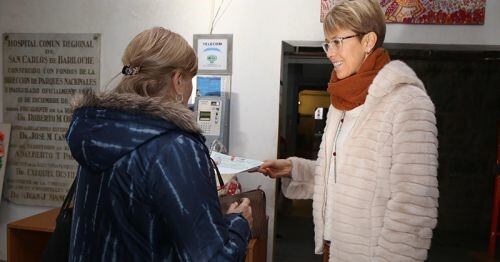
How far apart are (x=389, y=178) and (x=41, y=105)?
256 cm

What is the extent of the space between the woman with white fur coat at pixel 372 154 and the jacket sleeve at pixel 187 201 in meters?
0.68

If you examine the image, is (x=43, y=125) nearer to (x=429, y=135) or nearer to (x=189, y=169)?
(x=189, y=169)

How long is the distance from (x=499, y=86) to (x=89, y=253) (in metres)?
4.46

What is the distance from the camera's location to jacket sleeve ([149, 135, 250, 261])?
0.92m

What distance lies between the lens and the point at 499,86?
4.23 meters

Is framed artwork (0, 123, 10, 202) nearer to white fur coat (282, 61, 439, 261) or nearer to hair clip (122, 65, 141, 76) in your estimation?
hair clip (122, 65, 141, 76)

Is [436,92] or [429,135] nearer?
[429,135]

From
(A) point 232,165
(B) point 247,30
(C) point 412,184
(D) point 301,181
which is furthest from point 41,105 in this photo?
(C) point 412,184

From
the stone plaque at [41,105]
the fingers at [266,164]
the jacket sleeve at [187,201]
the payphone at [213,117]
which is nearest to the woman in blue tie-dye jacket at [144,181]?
the jacket sleeve at [187,201]

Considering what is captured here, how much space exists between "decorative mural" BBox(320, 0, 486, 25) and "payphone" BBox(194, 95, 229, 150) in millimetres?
1140

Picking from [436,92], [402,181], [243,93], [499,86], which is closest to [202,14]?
[243,93]

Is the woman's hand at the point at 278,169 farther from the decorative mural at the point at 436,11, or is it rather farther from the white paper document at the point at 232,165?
the decorative mural at the point at 436,11

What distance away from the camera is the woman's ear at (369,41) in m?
1.52

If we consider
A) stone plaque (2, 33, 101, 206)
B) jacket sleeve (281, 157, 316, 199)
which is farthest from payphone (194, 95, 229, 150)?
stone plaque (2, 33, 101, 206)
